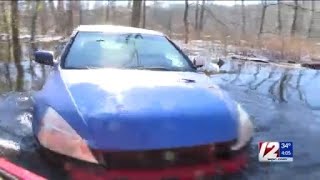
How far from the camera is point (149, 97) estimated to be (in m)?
3.96

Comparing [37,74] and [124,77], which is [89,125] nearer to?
[124,77]

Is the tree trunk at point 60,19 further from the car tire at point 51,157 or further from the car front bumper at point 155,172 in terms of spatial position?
the car front bumper at point 155,172

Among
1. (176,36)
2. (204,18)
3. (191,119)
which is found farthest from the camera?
(204,18)

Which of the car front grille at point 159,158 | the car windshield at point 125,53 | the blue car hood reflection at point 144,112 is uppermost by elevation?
the car windshield at point 125,53

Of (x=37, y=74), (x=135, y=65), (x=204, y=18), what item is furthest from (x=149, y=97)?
(x=204, y=18)

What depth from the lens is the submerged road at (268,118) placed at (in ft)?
13.8

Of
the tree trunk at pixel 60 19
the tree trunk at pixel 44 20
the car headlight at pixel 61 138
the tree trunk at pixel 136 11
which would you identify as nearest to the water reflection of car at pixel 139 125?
the car headlight at pixel 61 138

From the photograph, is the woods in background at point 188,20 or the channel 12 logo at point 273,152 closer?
the channel 12 logo at point 273,152

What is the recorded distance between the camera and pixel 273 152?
4.13m

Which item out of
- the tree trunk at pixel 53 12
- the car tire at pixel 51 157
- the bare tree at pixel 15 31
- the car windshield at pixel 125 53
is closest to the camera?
the car tire at pixel 51 157

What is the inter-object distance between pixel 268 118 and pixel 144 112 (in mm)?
2980

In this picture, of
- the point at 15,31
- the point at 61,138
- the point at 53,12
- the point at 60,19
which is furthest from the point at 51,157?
the point at 53,12

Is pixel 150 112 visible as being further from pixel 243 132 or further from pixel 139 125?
pixel 243 132

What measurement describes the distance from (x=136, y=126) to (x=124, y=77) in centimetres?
107
